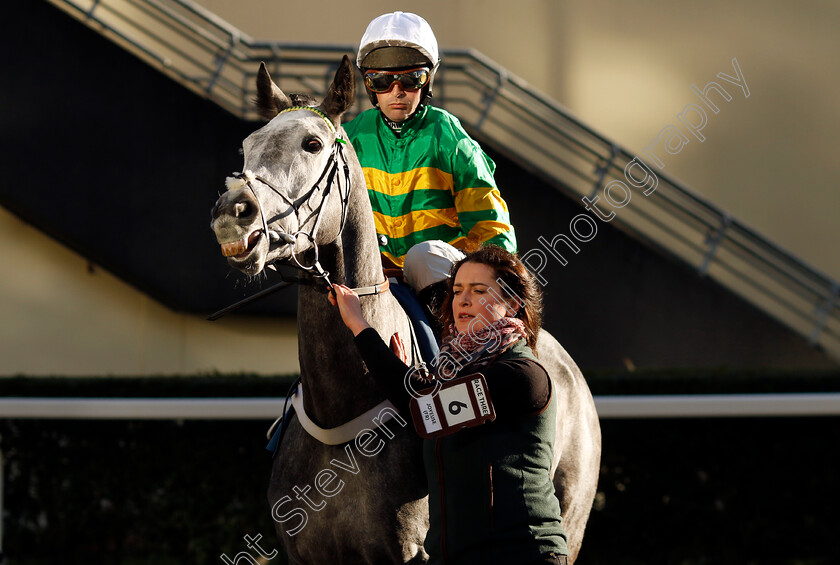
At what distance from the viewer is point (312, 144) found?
2.34 metres

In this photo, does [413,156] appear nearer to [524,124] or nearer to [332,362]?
[332,362]

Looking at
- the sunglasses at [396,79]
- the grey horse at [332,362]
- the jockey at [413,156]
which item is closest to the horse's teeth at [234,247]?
the grey horse at [332,362]

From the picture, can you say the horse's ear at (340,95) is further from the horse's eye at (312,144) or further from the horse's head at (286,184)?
the horse's eye at (312,144)

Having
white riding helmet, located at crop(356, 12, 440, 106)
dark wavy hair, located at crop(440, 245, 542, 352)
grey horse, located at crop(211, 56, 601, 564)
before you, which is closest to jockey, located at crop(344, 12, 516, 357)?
white riding helmet, located at crop(356, 12, 440, 106)

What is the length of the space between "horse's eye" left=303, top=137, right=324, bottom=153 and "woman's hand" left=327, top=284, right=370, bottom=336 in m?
0.35

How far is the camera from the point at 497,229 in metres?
2.93

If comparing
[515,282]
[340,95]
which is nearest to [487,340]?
[515,282]

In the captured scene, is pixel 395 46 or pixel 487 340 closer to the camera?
pixel 487 340

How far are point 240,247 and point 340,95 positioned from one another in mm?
639

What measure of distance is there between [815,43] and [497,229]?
5.68m

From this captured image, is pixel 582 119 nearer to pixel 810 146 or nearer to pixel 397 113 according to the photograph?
pixel 810 146

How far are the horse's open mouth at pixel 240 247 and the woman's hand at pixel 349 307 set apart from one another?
328 millimetres

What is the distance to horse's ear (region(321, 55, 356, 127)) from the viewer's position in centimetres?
248

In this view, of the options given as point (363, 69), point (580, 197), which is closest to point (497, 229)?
point (363, 69)
